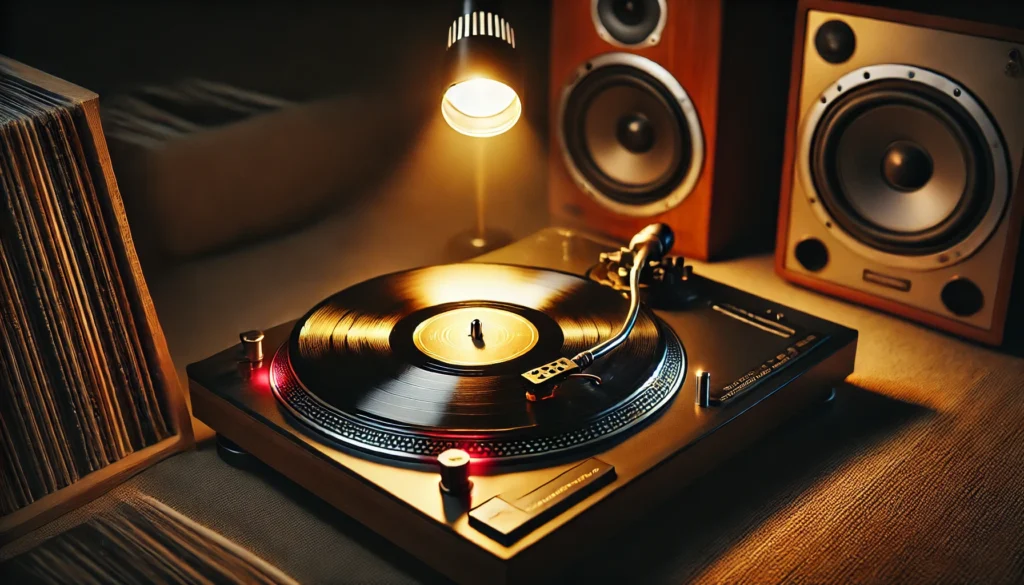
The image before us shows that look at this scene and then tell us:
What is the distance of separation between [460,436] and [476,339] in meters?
0.21

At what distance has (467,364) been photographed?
130cm

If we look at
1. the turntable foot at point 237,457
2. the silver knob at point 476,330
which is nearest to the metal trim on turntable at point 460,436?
the turntable foot at point 237,457

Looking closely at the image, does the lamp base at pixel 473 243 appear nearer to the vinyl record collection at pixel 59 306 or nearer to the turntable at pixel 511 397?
the turntable at pixel 511 397

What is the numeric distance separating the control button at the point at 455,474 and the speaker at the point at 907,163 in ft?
2.80

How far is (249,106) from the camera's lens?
5.73 feet

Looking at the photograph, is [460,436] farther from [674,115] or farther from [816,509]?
[674,115]

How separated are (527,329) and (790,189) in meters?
0.59

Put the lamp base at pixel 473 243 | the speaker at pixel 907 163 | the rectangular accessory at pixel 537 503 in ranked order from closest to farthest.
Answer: the rectangular accessory at pixel 537 503 → the speaker at pixel 907 163 → the lamp base at pixel 473 243

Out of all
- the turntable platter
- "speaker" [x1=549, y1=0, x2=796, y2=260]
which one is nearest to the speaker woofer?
"speaker" [x1=549, y1=0, x2=796, y2=260]

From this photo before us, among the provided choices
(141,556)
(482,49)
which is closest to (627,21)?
(482,49)

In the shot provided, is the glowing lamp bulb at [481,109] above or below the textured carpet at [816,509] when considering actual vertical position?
above

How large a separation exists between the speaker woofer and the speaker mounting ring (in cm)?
18

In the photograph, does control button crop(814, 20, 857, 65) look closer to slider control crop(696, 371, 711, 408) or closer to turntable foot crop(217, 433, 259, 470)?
slider control crop(696, 371, 711, 408)

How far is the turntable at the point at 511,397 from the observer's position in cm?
111
